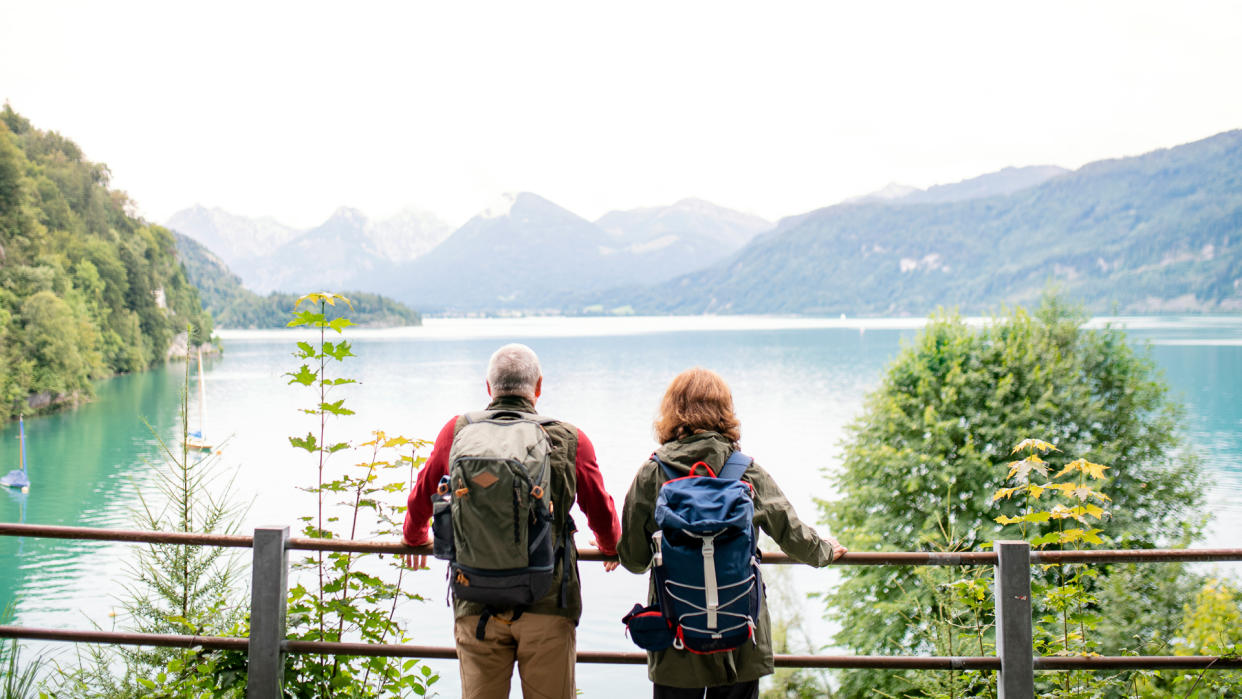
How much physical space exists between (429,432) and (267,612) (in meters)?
39.3

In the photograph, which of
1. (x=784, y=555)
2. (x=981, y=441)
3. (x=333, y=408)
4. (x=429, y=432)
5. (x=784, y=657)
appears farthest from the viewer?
(x=429, y=432)

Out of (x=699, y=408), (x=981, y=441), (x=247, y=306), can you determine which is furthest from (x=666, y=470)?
(x=247, y=306)

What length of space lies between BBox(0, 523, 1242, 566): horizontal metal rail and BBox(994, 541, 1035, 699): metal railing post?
0.06m

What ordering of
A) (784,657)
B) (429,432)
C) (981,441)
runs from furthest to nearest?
(429,432), (981,441), (784,657)

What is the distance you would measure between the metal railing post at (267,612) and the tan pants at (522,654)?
854mm

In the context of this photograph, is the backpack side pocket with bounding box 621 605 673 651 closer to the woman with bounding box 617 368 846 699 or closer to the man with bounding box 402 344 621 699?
the woman with bounding box 617 368 846 699

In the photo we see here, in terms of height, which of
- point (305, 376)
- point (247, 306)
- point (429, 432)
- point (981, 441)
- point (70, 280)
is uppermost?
point (247, 306)

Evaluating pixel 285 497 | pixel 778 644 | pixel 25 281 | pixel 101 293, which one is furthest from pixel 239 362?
pixel 778 644

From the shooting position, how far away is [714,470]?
8.27 ft

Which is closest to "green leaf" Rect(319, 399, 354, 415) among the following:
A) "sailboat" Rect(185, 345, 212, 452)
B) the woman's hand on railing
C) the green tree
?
the woman's hand on railing

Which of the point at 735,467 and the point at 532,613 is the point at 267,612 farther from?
the point at 735,467

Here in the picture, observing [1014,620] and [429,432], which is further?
[429,432]

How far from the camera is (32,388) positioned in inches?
1980

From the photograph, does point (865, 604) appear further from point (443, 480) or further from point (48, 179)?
point (48, 179)
